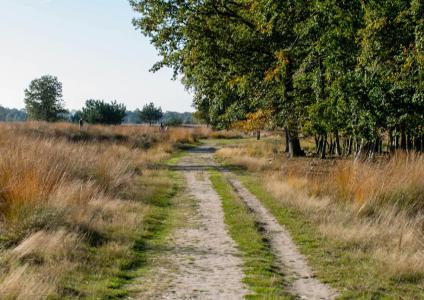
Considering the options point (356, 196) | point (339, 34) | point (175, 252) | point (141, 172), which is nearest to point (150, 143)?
point (141, 172)

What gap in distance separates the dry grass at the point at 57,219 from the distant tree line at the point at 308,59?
6.39 meters

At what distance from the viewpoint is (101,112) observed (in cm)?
6444

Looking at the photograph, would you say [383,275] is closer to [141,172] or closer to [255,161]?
[141,172]

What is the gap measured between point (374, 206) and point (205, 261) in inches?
186

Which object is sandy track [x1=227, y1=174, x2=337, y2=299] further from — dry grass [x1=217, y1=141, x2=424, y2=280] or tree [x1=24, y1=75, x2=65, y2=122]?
tree [x1=24, y1=75, x2=65, y2=122]

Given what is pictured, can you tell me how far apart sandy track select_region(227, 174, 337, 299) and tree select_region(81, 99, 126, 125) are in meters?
54.0

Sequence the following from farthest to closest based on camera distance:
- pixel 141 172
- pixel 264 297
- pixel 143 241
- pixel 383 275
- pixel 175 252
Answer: pixel 141 172 < pixel 143 241 < pixel 175 252 < pixel 383 275 < pixel 264 297

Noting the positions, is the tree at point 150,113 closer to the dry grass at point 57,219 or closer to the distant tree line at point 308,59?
the distant tree line at point 308,59

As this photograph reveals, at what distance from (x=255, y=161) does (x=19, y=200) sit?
15.8 m

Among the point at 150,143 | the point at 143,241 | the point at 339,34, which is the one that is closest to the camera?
the point at 143,241

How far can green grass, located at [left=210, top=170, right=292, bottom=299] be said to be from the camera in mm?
5895

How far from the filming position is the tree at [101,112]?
63.4m

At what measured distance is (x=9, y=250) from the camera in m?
6.70

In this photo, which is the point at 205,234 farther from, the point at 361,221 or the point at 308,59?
the point at 308,59
